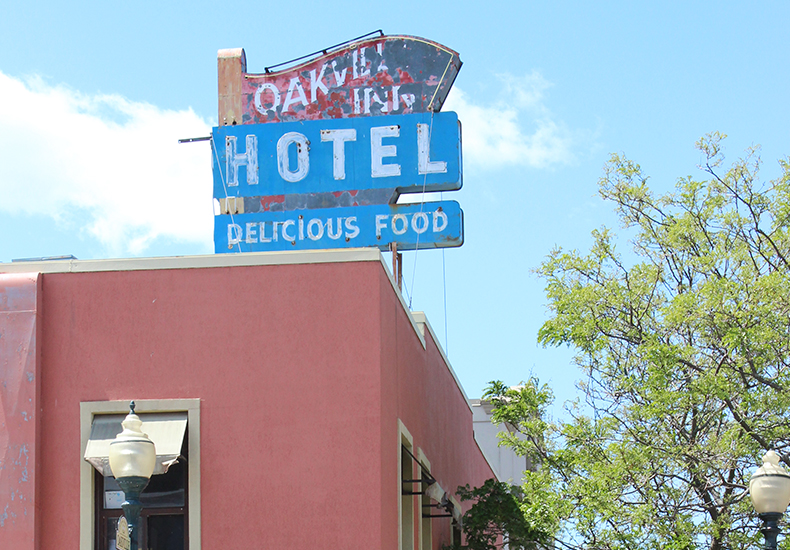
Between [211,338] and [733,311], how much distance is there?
970 centimetres

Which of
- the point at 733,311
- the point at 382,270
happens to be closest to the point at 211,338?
the point at 382,270

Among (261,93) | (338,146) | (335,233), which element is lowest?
(335,233)

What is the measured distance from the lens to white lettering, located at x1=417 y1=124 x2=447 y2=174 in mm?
19719

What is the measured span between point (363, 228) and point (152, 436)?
6658mm

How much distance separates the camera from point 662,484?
20.8m

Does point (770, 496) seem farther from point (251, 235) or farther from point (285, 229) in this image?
point (251, 235)

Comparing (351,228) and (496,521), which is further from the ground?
(351,228)

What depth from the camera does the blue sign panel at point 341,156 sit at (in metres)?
19.7

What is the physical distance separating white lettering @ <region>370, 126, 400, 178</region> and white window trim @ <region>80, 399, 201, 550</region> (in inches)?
266

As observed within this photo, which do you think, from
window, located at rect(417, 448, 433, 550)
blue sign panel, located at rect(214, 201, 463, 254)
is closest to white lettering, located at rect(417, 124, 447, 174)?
blue sign panel, located at rect(214, 201, 463, 254)

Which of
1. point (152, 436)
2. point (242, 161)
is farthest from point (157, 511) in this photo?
point (242, 161)

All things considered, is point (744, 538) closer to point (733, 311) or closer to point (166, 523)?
point (733, 311)

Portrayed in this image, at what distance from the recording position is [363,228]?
19.5 m

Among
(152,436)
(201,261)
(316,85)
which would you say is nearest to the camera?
(152,436)
